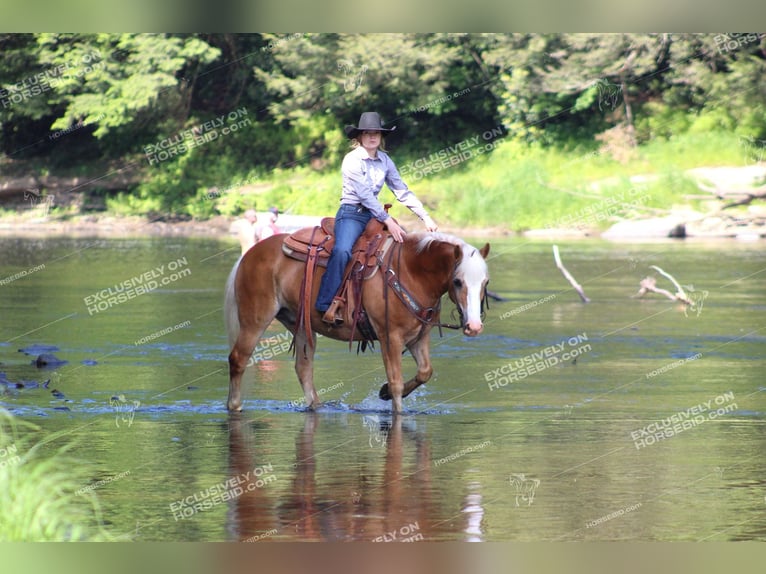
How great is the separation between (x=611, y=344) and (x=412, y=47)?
34.1 meters

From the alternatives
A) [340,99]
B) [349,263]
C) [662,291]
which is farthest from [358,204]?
[340,99]

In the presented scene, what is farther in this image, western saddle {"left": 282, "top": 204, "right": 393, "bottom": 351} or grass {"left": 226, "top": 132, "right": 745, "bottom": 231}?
grass {"left": 226, "top": 132, "right": 745, "bottom": 231}

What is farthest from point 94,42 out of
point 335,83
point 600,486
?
point 600,486

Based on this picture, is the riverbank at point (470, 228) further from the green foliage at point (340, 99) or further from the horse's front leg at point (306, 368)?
the horse's front leg at point (306, 368)

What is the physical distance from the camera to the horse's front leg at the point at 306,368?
1484 cm

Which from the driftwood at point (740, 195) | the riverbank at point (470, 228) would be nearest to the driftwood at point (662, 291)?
the riverbank at point (470, 228)

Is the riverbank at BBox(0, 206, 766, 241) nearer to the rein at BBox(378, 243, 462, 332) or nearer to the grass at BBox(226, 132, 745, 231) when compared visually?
the grass at BBox(226, 132, 745, 231)

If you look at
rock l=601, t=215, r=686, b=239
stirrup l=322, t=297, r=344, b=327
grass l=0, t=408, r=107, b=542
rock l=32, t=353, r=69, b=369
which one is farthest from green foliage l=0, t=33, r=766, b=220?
grass l=0, t=408, r=107, b=542

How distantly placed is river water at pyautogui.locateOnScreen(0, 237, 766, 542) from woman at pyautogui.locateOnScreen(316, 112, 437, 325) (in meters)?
1.20

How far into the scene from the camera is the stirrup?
14.4 meters

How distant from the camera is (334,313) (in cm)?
1439

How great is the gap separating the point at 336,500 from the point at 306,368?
4351mm

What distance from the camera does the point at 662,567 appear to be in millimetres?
9008
